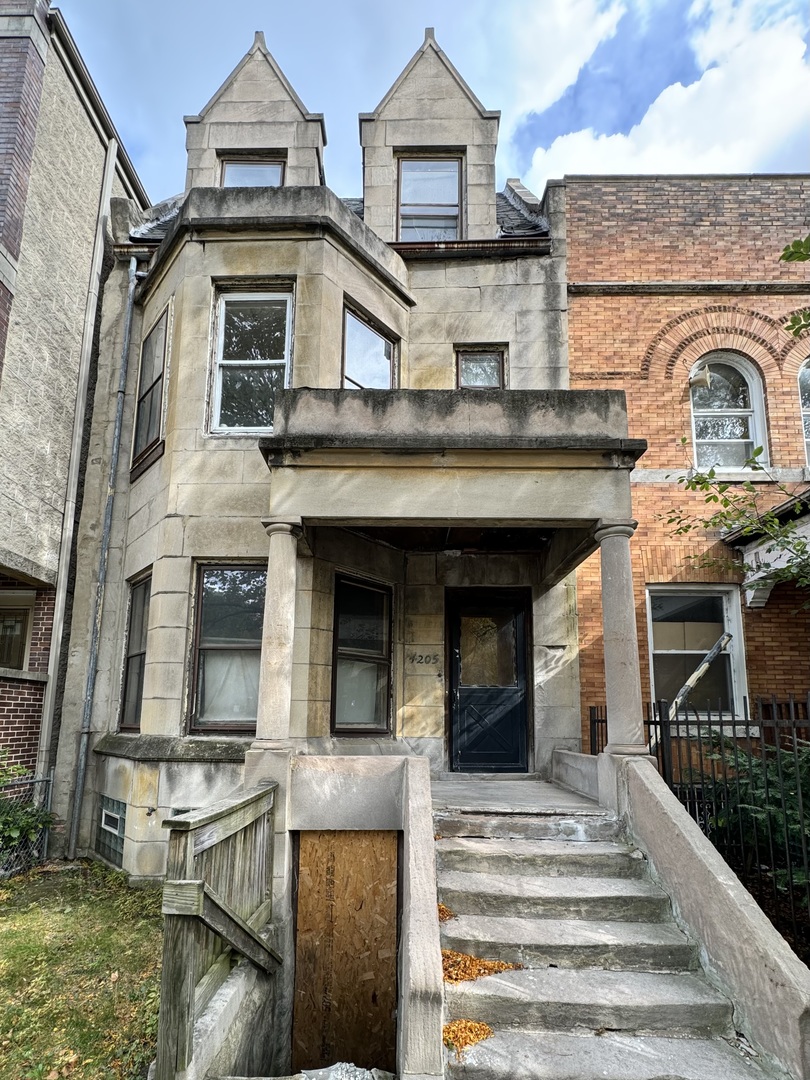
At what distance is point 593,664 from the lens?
928cm

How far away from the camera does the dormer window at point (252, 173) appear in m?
10.5

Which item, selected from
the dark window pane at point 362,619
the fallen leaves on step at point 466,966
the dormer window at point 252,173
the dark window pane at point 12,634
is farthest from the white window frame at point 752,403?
the dark window pane at point 12,634

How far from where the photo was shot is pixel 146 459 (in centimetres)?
923

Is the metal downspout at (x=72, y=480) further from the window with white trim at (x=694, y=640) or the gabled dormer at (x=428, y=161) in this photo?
the window with white trim at (x=694, y=640)

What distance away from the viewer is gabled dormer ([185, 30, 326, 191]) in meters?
10.4

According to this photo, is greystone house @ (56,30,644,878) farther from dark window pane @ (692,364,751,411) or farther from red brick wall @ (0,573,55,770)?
dark window pane @ (692,364,751,411)

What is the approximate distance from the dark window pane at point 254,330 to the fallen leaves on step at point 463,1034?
7057 mm

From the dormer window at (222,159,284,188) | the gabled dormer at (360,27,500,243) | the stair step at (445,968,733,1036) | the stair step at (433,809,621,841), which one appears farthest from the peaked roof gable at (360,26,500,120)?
the stair step at (445,968,733,1036)

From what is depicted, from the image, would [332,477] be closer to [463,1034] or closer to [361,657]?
[361,657]

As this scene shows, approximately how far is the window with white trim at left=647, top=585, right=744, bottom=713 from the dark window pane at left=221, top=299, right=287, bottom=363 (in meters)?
5.93

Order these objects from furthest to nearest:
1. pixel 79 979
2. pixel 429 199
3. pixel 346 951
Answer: pixel 429 199
pixel 346 951
pixel 79 979

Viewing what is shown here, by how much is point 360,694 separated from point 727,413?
6496 mm

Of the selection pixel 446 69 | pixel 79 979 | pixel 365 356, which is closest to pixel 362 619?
pixel 365 356

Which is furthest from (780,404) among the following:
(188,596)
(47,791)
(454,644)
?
(47,791)
